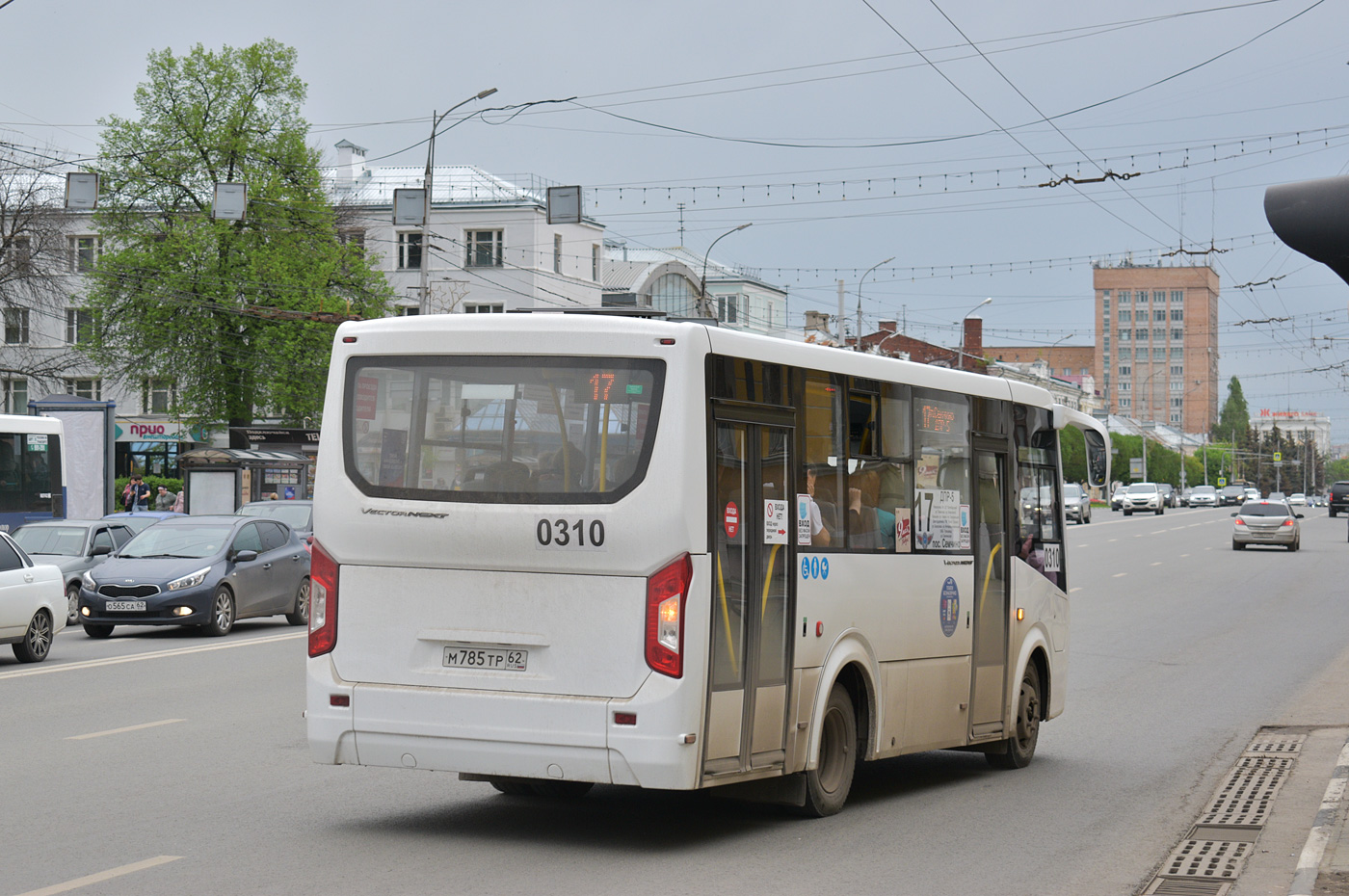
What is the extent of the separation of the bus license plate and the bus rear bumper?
12 centimetres

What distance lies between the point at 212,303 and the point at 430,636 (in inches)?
1879

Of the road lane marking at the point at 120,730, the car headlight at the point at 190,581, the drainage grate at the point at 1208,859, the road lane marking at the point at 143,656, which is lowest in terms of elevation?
the drainage grate at the point at 1208,859

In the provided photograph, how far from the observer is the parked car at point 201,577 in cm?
2012

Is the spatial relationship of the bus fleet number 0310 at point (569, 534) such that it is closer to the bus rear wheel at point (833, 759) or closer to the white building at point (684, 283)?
the bus rear wheel at point (833, 759)

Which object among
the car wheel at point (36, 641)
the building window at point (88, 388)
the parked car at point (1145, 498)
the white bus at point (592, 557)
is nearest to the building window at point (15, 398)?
the building window at point (88, 388)

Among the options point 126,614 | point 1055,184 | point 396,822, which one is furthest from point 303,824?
point 1055,184

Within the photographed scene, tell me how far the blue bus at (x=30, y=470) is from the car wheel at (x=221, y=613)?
12.0m

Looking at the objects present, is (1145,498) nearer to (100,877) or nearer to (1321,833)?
(1321,833)

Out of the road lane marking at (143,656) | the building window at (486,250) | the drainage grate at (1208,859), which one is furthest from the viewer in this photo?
the building window at (486,250)

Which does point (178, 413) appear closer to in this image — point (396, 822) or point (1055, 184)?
point (1055, 184)

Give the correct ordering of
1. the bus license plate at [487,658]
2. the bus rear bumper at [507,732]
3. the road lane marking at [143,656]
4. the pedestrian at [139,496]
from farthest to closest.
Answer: the pedestrian at [139,496], the road lane marking at [143,656], the bus license plate at [487,658], the bus rear bumper at [507,732]

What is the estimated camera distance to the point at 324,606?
8.05 m

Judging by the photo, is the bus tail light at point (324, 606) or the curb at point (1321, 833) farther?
the bus tail light at point (324, 606)

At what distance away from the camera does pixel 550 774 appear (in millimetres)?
7461
